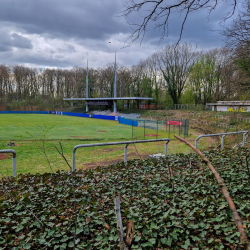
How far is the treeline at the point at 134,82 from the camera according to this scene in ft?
176

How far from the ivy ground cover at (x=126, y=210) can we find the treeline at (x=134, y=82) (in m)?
38.7

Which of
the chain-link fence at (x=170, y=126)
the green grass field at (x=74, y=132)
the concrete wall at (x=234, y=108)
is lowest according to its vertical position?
the green grass field at (x=74, y=132)

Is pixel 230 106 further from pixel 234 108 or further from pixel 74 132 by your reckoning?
pixel 74 132

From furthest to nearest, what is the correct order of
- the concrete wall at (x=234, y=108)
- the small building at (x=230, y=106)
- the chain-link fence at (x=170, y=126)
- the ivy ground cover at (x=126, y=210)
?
the small building at (x=230, y=106), the concrete wall at (x=234, y=108), the chain-link fence at (x=170, y=126), the ivy ground cover at (x=126, y=210)

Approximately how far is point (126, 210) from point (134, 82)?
7144cm

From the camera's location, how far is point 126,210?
4039 millimetres

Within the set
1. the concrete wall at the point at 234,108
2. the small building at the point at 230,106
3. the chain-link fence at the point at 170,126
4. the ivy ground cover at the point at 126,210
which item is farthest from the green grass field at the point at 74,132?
the small building at the point at 230,106

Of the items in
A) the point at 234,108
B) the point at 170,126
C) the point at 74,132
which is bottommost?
the point at 74,132

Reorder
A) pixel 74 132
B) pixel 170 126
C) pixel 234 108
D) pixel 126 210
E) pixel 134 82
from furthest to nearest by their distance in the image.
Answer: pixel 134 82, pixel 234 108, pixel 170 126, pixel 74 132, pixel 126 210

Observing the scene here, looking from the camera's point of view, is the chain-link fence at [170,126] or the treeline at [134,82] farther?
the treeline at [134,82]

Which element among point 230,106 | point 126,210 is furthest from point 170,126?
point 126,210

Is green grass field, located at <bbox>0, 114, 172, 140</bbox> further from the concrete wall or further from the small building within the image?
the small building

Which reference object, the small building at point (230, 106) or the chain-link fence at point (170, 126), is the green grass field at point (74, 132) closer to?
the chain-link fence at point (170, 126)

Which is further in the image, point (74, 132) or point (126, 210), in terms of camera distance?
point (74, 132)
